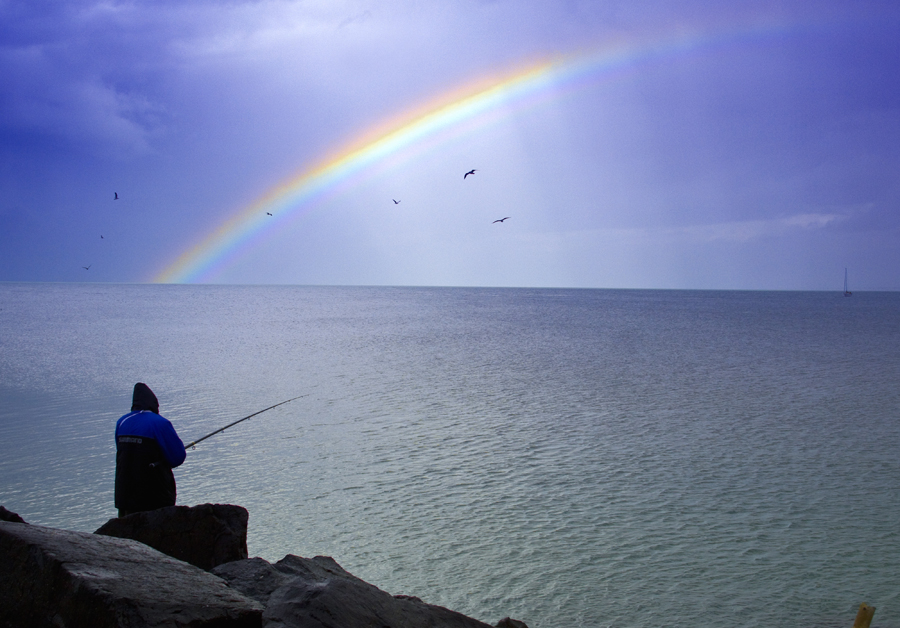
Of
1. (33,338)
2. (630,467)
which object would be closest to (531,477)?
(630,467)

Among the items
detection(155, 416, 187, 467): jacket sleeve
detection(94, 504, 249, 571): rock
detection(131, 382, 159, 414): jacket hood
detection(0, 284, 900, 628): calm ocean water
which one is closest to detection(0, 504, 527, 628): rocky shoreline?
detection(94, 504, 249, 571): rock

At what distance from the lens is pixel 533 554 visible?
28.0 feet

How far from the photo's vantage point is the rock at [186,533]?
240 inches

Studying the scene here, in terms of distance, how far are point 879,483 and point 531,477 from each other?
636 centimetres

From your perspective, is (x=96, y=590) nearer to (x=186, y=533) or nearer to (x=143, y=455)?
(x=186, y=533)

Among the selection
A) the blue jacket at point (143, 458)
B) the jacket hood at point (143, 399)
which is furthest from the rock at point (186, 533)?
the jacket hood at point (143, 399)

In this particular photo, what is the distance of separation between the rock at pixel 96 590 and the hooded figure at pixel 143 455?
6.28 ft

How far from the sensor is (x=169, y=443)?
22.0ft

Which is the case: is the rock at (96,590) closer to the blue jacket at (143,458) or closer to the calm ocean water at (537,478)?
the blue jacket at (143,458)

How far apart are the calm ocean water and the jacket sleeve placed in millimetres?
2341

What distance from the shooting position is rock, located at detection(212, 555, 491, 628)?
4.29 meters

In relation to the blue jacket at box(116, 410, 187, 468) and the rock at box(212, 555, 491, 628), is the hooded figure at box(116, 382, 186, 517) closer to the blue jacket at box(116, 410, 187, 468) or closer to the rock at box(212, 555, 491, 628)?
the blue jacket at box(116, 410, 187, 468)

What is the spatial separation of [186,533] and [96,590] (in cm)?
223

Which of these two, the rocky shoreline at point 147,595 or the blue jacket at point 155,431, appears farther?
the blue jacket at point 155,431
